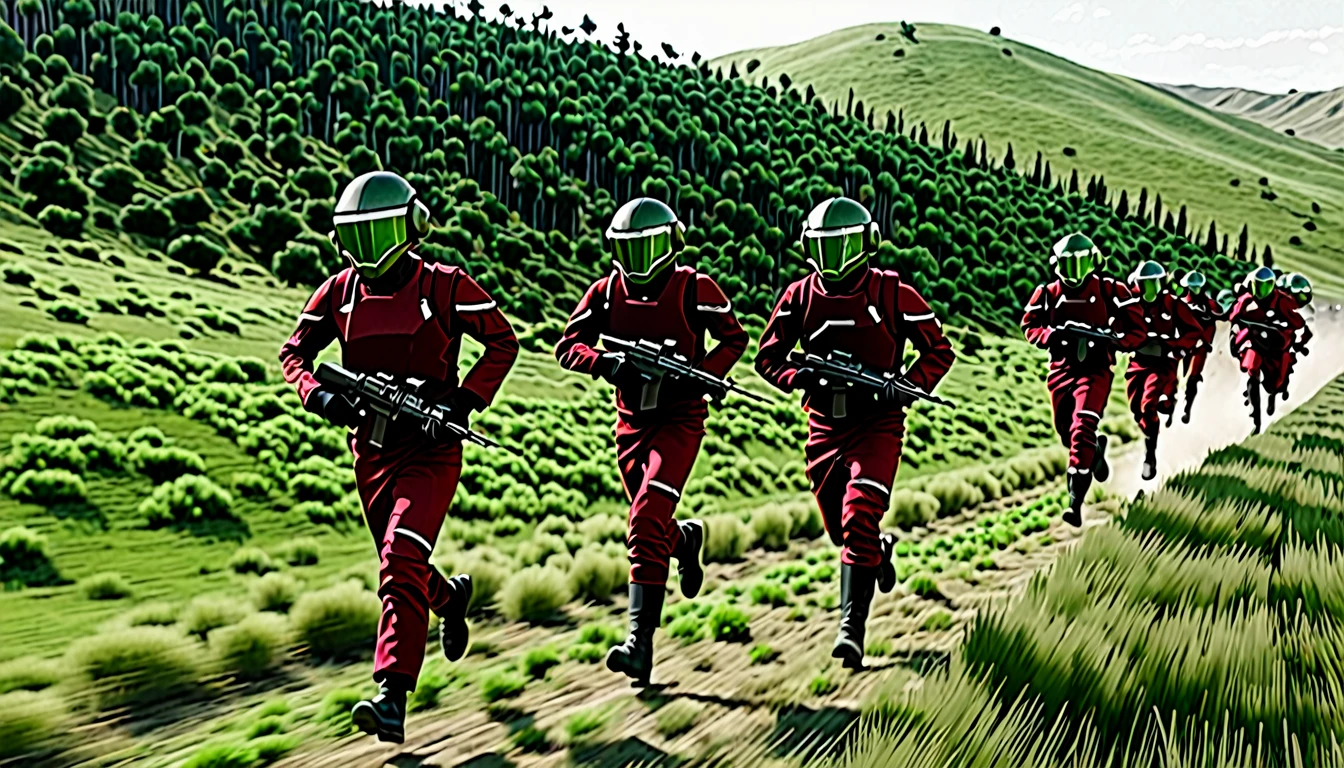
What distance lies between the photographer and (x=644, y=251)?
6.01m

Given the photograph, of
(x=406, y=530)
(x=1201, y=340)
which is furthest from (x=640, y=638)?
(x=1201, y=340)

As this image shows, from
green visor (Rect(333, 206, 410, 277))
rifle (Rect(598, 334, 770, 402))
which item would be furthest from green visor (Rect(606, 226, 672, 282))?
green visor (Rect(333, 206, 410, 277))

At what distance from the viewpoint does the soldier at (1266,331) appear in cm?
1948

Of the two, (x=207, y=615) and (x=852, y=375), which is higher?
(x=852, y=375)

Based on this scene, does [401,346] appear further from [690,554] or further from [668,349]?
[690,554]

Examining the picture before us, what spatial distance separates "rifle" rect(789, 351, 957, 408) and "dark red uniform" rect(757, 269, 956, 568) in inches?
3.0

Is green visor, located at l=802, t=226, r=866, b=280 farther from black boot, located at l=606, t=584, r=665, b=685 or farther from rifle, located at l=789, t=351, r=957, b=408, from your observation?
black boot, located at l=606, t=584, r=665, b=685

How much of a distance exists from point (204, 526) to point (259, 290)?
18742 mm

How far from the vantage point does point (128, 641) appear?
18.9 ft

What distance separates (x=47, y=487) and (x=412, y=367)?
7.10m

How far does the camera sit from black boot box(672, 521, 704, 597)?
6203 millimetres

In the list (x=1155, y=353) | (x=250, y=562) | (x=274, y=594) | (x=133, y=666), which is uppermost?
(x=1155, y=353)

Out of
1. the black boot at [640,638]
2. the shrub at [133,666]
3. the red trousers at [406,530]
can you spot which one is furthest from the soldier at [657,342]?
the shrub at [133,666]

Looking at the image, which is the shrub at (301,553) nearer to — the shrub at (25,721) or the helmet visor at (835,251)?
the shrub at (25,721)
